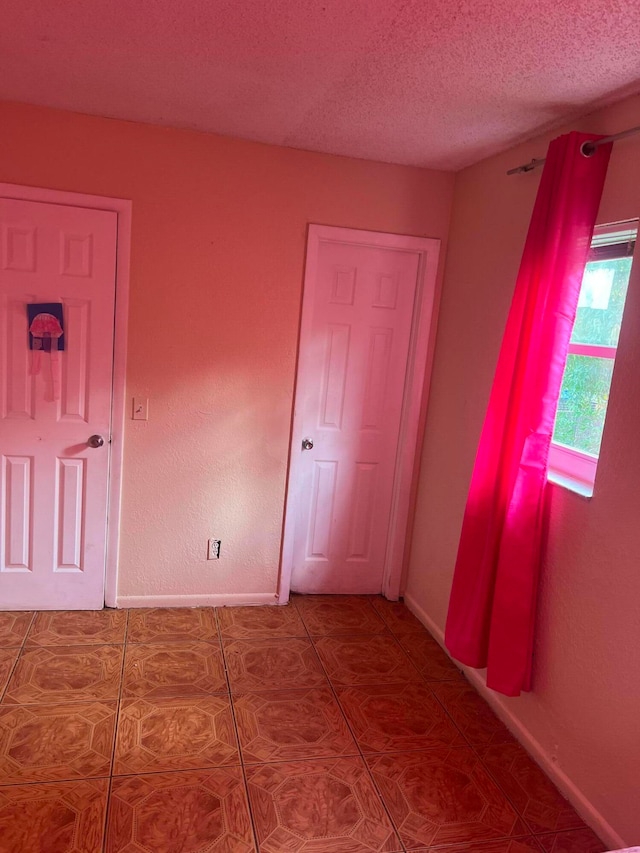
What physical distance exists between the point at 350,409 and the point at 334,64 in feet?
5.88

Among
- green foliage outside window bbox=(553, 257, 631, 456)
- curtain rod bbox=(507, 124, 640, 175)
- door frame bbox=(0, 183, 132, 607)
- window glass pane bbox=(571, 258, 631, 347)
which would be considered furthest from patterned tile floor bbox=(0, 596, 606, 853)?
curtain rod bbox=(507, 124, 640, 175)

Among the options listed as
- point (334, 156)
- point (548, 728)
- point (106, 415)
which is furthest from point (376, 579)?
point (334, 156)

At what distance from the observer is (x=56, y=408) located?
2979mm

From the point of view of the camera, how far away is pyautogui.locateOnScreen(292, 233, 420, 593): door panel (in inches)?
130

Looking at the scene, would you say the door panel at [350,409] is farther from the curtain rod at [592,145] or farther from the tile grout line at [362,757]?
the curtain rod at [592,145]

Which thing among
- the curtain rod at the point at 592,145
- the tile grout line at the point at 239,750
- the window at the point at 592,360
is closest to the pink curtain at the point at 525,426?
the curtain rod at the point at 592,145

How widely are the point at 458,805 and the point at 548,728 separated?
46 cm

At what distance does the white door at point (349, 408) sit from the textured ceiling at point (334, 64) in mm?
680

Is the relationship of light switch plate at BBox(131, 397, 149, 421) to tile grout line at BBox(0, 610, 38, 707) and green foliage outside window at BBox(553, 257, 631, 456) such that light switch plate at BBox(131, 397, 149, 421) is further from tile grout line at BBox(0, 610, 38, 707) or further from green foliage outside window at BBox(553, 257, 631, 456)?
green foliage outside window at BBox(553, 257, 631, 456)

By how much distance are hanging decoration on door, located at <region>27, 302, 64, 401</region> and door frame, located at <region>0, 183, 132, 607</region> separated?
25 centimetres

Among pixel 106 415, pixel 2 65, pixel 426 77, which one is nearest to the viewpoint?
pixel 426 77

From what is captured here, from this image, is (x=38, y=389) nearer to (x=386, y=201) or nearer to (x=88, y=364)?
(x=88, y=364)

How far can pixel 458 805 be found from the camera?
211cm

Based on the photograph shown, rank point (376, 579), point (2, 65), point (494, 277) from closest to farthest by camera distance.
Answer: point (2, 65) → point (494, 277) → point (376, 579)
